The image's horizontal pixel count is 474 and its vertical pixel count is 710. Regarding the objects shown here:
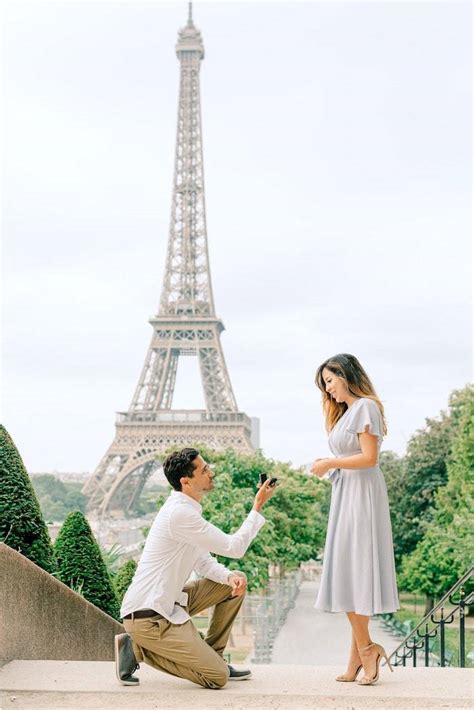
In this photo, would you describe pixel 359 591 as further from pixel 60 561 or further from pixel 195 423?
pixel 195 423

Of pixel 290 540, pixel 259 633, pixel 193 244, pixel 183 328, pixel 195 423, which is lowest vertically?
pixel 259 633

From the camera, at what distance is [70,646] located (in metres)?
7.67

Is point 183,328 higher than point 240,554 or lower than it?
higher

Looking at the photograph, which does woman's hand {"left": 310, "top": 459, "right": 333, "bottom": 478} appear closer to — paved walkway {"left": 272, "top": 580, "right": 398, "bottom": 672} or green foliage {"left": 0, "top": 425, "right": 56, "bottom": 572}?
green foliage {"left": 0, "top": 425, "right": 56, "bottom": 572}

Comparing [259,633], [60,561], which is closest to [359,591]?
[60,561]

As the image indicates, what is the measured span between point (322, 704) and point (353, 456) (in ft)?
4.59

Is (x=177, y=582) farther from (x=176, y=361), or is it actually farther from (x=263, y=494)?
(x=176, y=361)

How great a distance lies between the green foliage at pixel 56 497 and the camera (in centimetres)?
9225

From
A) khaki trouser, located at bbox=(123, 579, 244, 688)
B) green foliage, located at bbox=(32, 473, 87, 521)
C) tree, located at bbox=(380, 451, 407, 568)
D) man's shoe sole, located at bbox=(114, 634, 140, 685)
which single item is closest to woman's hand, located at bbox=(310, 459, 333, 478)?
khaki trouser, located at bbox=(123, 579, 244, 688)

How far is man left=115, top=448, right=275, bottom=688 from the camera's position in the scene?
5674mm

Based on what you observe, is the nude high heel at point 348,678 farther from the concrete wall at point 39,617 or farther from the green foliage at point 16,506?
the green foliage at point 16,506

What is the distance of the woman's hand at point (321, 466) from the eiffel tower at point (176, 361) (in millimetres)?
47153

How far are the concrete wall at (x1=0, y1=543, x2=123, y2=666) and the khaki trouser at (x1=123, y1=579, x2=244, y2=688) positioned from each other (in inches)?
40.7

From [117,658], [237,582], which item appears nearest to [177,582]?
[237,582]
